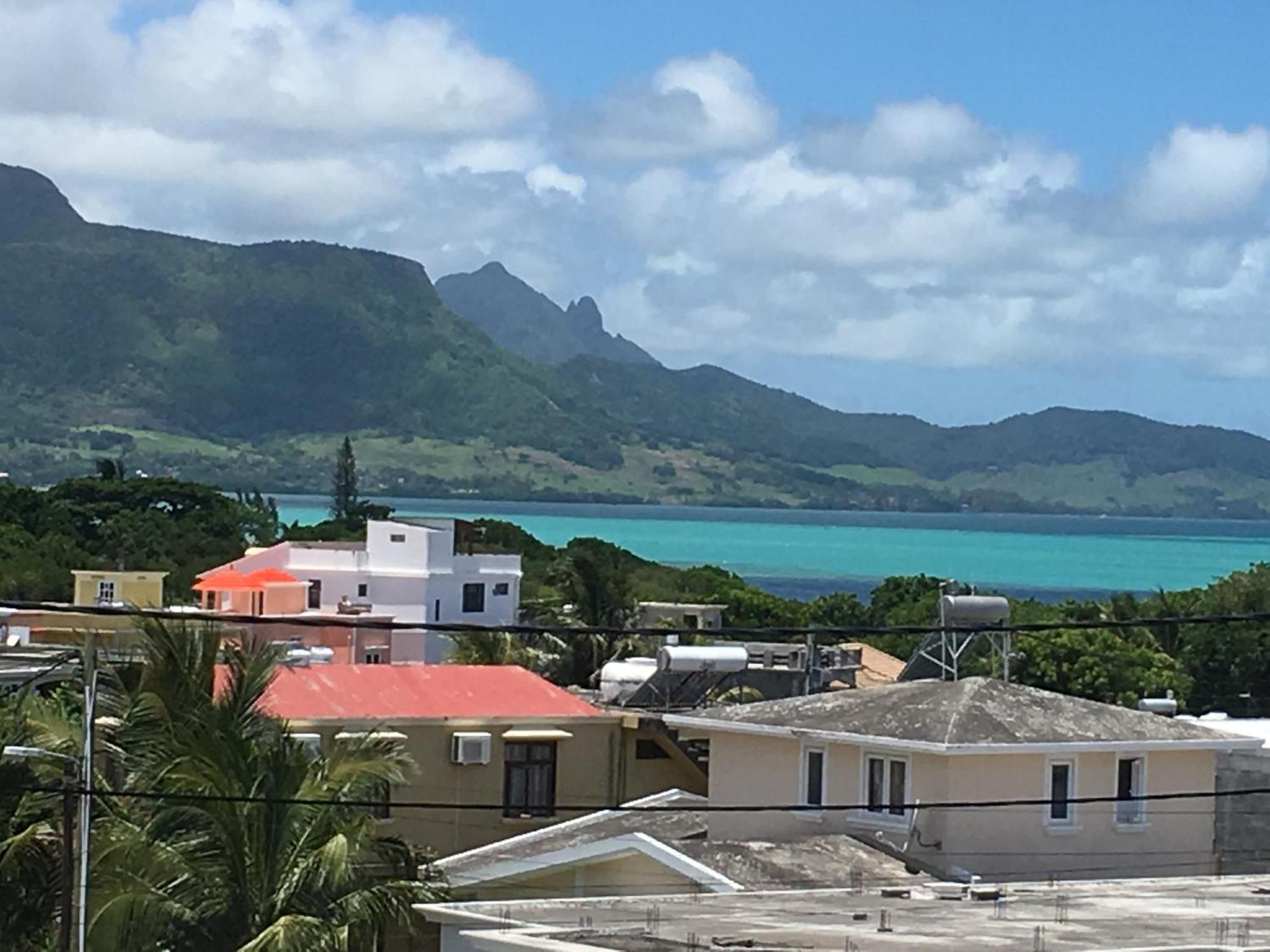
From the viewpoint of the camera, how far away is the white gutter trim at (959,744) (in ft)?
95.5

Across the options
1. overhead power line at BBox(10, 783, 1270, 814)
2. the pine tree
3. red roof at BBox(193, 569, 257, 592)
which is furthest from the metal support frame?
the pine tree

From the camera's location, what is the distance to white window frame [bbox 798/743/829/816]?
30844 millimetres

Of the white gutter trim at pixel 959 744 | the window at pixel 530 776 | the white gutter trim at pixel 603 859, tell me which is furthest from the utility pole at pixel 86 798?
the window at pixel 530 776

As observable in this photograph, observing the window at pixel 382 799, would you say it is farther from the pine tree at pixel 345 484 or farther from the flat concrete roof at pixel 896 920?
the pine tree at pixel 345 484

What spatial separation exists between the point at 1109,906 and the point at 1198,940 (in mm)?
3264

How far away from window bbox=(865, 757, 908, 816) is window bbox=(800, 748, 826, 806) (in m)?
0.83

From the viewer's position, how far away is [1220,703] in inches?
2896

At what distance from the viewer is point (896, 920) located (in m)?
23.4

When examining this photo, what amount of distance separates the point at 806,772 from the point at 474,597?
57.4m

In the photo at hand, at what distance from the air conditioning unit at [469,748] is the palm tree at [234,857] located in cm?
1257

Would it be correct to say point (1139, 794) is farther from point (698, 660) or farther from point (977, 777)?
point (698, 660)

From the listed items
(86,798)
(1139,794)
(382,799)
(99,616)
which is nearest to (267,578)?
(99,616)

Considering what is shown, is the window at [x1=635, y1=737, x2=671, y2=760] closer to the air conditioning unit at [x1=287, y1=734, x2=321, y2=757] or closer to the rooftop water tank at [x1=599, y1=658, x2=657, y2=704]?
the rooftop water tank at [x1=599, y1=658, x2=657, y2=704]

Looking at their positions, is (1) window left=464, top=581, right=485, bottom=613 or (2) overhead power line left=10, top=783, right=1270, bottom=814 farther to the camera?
(1) window left=464, top=581, right=485, bottom=613
